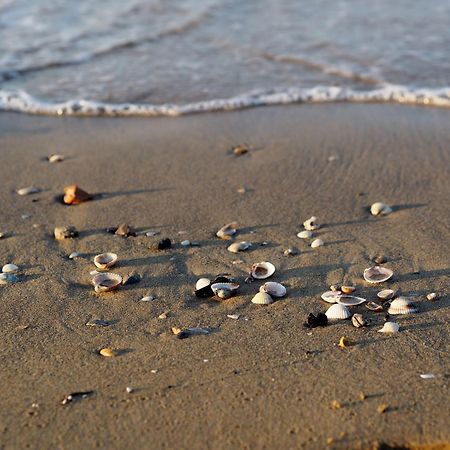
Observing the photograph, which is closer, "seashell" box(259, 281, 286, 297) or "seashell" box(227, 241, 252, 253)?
"seashell" box(259, 281, 286, 297)

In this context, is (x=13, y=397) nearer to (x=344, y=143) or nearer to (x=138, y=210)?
(x=138, y=210)

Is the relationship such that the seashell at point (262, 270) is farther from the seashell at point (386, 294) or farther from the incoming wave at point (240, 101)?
the incoming wave at point (240, 101)

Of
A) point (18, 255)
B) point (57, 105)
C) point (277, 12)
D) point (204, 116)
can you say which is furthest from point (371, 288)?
point (277, 12)

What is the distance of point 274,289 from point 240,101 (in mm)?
3237

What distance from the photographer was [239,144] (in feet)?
18.2

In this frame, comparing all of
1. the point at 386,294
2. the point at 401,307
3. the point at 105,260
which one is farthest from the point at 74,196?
the point at 401,307

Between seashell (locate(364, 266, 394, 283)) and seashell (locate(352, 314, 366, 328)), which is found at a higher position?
seashell (locate(352, 314, 366, 328))

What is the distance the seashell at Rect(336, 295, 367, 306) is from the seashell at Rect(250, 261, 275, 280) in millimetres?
436

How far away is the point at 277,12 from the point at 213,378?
23.4 feet

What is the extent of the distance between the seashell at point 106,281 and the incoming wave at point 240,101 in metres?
2.88

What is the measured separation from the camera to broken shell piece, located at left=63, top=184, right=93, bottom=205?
4598 millimetres

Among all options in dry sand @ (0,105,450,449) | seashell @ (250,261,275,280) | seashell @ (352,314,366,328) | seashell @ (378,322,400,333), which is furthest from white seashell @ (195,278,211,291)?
seashell @ (378,322,400,333)

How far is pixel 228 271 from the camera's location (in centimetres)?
380

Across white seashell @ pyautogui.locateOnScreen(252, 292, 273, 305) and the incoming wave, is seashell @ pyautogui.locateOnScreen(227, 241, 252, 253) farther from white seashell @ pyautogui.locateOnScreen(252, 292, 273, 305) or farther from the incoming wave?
the incoming wave
